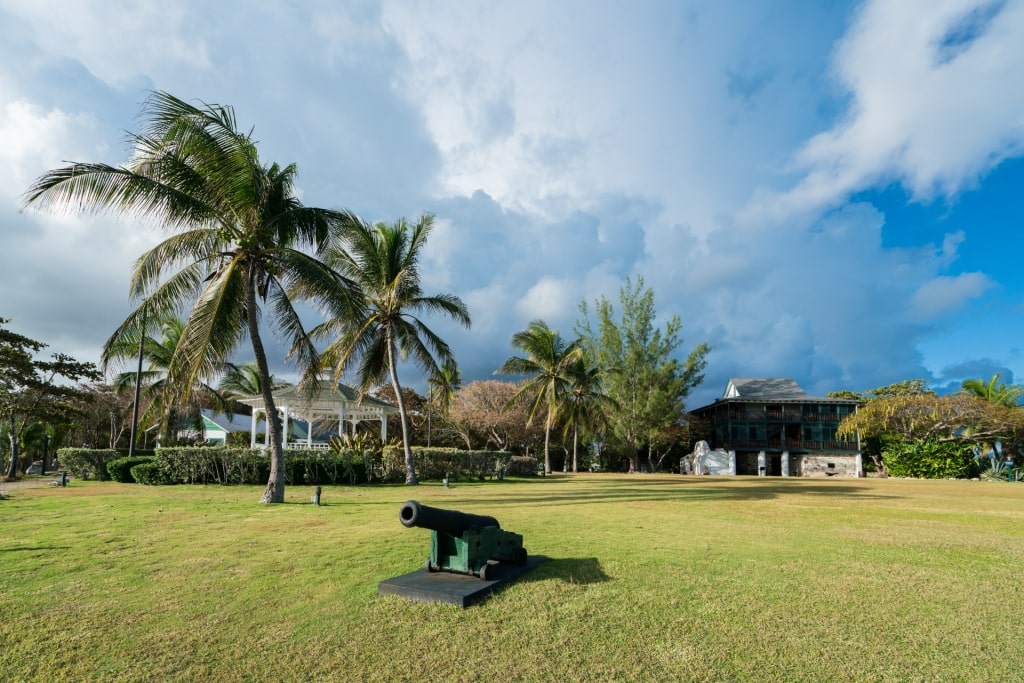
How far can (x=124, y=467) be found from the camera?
1862cm

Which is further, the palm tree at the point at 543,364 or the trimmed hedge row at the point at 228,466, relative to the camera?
the palm tree at the point at 543,364

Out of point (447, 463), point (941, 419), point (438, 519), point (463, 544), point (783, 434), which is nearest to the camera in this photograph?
point (438, 519)

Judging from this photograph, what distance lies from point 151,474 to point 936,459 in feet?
137

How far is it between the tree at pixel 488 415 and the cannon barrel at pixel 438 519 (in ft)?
112

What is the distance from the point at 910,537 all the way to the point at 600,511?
207 inches

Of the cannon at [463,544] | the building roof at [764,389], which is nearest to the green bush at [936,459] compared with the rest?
the building roof at [764,389]

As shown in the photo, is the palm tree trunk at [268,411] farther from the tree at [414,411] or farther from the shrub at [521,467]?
the tree at [414,411]

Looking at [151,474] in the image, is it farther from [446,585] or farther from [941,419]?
[941,419]

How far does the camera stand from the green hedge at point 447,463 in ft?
69.4

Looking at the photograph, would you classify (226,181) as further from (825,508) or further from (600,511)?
(825,508)

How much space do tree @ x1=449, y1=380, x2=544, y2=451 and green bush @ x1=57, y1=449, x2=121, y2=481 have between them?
2224 centimetres

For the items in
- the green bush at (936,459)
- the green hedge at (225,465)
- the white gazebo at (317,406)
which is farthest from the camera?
the green bush at (936,459)

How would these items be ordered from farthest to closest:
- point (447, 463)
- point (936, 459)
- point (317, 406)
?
point (936, 459) → point (317, 406) → point (447, 463)

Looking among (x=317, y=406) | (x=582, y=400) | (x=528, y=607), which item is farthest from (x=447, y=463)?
(x=528, y=607)
